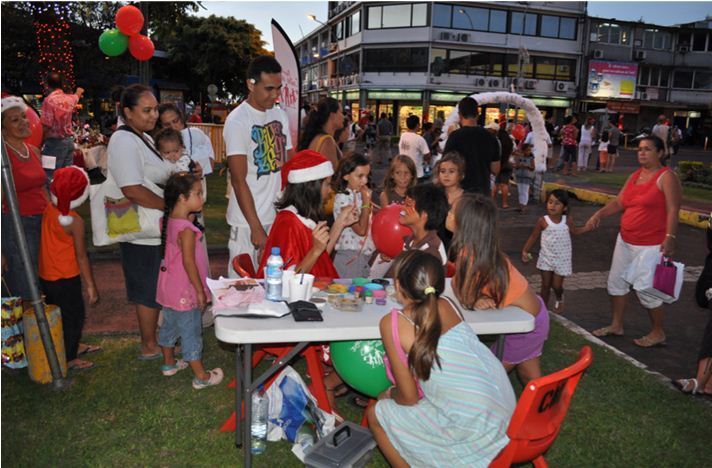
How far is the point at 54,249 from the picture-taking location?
4270mm

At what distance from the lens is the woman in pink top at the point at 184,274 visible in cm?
396

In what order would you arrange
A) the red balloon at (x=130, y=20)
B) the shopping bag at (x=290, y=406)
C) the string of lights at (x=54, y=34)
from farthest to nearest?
the string of lights at (x=54, y=34), the red balloon at (x=130, y=20), the shopping bag at (x=290, y=406)

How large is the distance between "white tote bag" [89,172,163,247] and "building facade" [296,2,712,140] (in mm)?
40704

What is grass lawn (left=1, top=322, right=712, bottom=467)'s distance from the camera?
11.2 feet

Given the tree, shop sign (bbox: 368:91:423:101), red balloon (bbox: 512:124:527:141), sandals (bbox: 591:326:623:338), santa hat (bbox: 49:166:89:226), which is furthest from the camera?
shop sign (bbox: 368:91:423:101)

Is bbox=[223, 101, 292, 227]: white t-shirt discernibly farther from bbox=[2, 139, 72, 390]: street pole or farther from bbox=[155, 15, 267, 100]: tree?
bbox=[155, 15, 267, 100]: tree

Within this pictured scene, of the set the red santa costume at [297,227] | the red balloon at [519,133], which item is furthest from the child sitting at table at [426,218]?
the red balloon at [519,133]

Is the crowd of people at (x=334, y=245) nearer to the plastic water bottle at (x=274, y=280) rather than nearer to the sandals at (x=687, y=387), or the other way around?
the sandals at (x=687, y=387)

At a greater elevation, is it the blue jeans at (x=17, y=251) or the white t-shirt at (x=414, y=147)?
the white t-shirt at (x=414, y=147)

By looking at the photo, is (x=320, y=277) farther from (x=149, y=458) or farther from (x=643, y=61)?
(x=643, y=61)

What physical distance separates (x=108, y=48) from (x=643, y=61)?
51.6 m

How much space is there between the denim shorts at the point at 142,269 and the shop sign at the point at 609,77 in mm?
50459

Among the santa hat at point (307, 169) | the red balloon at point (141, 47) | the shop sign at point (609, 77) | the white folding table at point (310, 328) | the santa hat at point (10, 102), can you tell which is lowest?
the white folding table at point (310, 328)

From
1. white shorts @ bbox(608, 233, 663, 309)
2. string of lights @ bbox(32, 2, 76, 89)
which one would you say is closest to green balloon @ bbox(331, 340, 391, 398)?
white shorts @ bbox(608, 233, 663, 309)
